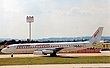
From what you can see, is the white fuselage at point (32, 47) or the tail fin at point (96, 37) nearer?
the white fuselage at point (32, 47)

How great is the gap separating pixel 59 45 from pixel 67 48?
5.56ft

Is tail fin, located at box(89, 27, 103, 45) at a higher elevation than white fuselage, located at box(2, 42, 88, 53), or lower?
higher

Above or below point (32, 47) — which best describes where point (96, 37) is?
above

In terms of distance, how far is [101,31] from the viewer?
198 ft

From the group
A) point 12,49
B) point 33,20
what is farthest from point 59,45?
point 33,20

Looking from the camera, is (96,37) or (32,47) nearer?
(32,47)

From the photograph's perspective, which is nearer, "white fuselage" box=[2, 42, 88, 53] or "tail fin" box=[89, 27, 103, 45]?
"white fuselage" box=[2, 42, 88, 53]

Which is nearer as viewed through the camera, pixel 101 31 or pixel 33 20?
pixel 101 31

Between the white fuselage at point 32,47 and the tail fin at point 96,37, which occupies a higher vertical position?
the tail fin at point 96,37

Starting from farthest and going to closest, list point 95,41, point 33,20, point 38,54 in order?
point 33,20 < point 95,41 < point 38,54

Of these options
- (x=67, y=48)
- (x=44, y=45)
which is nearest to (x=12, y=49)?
(x=44, y=45)

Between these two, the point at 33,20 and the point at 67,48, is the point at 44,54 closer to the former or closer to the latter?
the point at 67,48

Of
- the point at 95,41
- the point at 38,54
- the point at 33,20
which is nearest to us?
the point at 38,54

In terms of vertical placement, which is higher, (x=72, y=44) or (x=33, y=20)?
(x=33, y=20)
